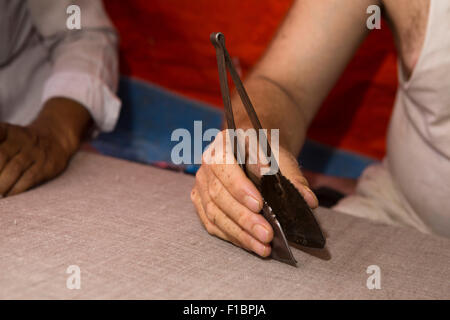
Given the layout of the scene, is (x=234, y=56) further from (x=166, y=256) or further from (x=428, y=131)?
(x=166, y=256)

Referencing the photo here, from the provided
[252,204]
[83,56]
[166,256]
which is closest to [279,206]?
[252,204]

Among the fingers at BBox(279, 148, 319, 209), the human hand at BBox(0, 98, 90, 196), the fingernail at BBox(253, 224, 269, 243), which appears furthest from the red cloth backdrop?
the fingernail at BBox(253, 224, 269, 243)

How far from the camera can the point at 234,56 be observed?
1.42m

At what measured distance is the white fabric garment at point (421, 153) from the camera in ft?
2.46

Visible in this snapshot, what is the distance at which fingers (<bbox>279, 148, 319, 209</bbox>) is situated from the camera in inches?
22.1

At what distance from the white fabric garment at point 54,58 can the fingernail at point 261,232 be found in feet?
2.00

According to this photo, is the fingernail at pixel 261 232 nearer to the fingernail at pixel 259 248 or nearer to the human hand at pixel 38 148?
the fingernail at pixel 259 248

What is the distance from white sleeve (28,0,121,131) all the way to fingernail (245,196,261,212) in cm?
58

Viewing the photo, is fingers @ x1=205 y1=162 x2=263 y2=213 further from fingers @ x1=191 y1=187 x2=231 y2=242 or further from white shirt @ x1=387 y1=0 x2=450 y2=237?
white shirt @ x1=387 y1=0 x2=450 y2=237

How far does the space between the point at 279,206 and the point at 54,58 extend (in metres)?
0.84

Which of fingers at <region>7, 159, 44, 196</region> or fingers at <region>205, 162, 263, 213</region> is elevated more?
fingers at <region>205, 162, 263, 213</region>

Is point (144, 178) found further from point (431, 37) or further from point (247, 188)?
point (431, 37)
